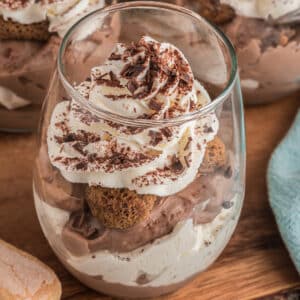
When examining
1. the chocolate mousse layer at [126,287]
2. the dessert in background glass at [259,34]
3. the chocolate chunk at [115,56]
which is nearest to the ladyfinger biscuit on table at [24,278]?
the chocolate mousse layer at [126,287]

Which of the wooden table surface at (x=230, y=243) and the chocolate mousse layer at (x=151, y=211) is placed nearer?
the chocolate mousse layer at (x=151, y=211)

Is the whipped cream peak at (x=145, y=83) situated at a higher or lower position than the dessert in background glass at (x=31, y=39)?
higher

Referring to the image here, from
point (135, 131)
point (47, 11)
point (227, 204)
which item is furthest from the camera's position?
point (47, 11)

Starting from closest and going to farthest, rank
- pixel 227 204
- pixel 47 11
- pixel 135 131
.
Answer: pixel 135 131, pixel 227 204, pixel 47 11

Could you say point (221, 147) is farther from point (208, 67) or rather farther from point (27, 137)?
point (27, 137)

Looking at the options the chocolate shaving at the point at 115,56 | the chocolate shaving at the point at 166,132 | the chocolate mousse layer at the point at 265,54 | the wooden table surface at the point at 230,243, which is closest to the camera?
the chocolate shaving at the point at 166,132

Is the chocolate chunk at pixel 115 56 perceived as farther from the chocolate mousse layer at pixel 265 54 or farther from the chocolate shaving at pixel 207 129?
the chocolate mousse layer at pixel 265 54

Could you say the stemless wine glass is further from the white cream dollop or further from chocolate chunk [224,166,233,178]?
the white cream dollop

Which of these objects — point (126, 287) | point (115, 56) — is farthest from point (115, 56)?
point (126, 287)

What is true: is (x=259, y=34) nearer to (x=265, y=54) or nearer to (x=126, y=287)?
(x=265, y=54)
